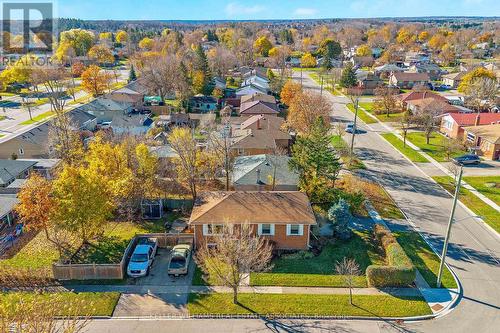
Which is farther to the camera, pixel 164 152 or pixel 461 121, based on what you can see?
pixel 461 121

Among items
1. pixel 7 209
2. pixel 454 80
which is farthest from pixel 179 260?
pixel 454 80

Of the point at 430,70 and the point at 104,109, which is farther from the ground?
the point at 430,70

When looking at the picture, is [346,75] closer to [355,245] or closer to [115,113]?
[115,113]

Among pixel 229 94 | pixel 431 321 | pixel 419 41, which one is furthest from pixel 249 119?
pixel 419 41

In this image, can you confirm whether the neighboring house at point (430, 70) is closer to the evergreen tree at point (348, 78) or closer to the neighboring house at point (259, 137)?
the evergreen tree at point (348, 78)

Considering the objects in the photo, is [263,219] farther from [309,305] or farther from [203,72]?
[203,72]

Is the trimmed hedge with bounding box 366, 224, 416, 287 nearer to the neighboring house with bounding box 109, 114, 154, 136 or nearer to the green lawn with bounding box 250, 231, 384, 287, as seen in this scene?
the green lawn with bounding box 250, 231, 384, 287

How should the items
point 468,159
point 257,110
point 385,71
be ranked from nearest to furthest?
point 468,159 < point 257,110 < point 385,71

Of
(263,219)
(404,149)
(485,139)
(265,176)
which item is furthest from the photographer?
(404,149)
